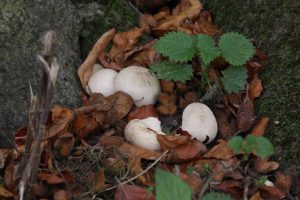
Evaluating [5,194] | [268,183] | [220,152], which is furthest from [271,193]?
[5,194]

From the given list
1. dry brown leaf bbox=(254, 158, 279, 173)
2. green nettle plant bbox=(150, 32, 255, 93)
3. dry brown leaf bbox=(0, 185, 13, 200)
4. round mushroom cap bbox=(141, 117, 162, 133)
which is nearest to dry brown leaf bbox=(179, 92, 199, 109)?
green nettle plant bbox=(150, 32, 255, 93)

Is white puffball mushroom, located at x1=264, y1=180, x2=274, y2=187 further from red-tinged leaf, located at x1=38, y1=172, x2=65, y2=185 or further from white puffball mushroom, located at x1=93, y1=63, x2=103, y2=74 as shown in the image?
white puffball mushroom, located at x1=93, y1=63, x2=103, y2=74

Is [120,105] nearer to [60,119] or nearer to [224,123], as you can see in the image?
[60,119]

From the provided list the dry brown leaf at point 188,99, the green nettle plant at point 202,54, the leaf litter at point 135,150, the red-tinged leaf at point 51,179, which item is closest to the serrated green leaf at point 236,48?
the green nettle plant at point 202,54

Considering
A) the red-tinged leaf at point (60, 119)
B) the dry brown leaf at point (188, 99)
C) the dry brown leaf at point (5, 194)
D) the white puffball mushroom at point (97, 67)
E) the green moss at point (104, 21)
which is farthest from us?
the green moss at point (104, 21)

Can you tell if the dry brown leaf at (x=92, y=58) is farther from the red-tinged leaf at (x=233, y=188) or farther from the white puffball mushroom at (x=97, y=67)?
the red-tinged leaf at (x=233, y=188)
